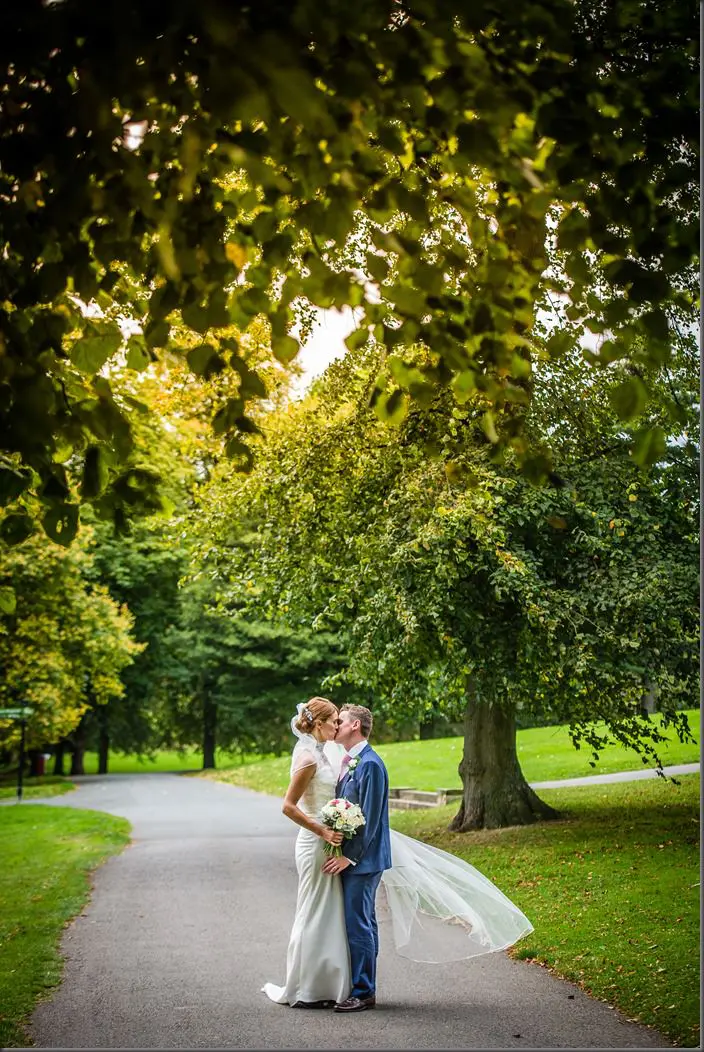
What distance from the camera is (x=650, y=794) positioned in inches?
758

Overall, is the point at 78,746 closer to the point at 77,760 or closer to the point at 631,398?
the point at 77,760

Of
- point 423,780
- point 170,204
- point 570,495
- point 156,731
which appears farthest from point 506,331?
point 156,731

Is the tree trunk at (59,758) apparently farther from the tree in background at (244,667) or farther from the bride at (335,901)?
the bride at (335,901)

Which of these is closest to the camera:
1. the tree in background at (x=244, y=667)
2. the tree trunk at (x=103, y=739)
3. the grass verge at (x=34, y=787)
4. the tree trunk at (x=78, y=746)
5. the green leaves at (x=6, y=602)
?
the green leaves at (x=6, y=602)

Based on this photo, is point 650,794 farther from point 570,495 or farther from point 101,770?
point 101,770

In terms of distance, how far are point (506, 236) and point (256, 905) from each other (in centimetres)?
946

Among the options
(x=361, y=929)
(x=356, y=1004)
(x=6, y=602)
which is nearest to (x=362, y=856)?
(x=361, y=929)

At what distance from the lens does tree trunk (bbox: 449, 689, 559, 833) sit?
1670 cm

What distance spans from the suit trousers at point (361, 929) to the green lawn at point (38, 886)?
229cm

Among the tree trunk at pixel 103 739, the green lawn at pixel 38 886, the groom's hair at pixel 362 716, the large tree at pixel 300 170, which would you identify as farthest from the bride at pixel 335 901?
the tree trunk at pixel 103 739

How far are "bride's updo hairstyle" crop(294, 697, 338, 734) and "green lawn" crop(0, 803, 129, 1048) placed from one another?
9.18ft

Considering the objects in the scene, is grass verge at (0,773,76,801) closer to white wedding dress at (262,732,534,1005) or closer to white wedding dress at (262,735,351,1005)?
white wedding dress at (262,732,534,1005)

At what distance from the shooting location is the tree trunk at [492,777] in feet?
54.8

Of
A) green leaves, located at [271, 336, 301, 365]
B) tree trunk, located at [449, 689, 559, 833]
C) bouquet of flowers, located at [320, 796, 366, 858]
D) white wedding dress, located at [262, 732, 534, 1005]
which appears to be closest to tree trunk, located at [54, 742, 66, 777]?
tree trunk, located at [449, 689, 559, 833]
